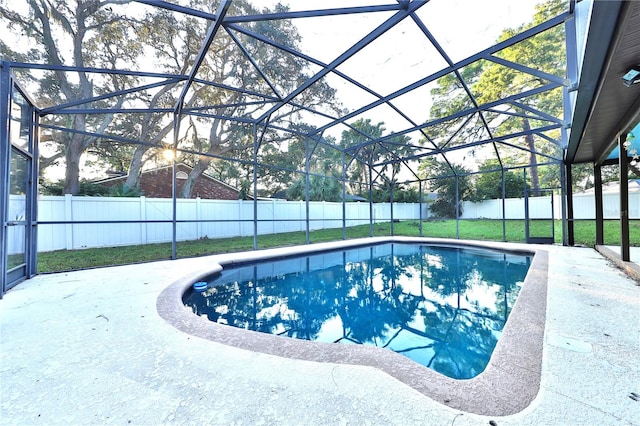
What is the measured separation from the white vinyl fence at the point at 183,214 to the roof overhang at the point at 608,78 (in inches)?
249

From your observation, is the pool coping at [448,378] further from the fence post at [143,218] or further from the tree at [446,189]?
the tree at [446,189]

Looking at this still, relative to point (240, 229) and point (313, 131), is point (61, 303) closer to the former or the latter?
point (313, 131)

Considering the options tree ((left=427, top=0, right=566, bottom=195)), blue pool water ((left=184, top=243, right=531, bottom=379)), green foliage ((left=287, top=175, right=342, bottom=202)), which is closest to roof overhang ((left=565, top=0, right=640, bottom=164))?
tree ((left=427, top=0, right=566, bottom=195))

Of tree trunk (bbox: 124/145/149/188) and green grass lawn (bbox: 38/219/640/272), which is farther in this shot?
tree trunk (bbox: 124/145/149/188)

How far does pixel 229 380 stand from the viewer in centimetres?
154

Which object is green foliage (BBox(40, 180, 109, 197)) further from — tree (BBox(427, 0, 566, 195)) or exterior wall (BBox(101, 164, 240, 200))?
tree (BBox(427, 0, 566, 195))

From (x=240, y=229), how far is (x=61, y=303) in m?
8.08

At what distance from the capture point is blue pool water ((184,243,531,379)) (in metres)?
2.80

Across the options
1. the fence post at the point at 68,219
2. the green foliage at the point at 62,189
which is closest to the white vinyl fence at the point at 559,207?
the fence post at the point at 68,219

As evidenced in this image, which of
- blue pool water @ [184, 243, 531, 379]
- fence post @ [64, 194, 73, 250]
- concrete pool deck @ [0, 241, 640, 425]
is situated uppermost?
fence post @ [64, 194, 73, 250]

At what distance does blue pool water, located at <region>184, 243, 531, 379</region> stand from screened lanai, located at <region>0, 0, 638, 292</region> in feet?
7.95

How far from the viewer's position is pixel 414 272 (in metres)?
6.05

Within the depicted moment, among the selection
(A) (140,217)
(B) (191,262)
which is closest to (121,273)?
(B) (191,262)

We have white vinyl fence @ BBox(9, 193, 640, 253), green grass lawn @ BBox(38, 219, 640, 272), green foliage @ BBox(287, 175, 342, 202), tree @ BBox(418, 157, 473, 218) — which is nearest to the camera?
green grass lawn @ BBox(38, 219, 640, 272)
